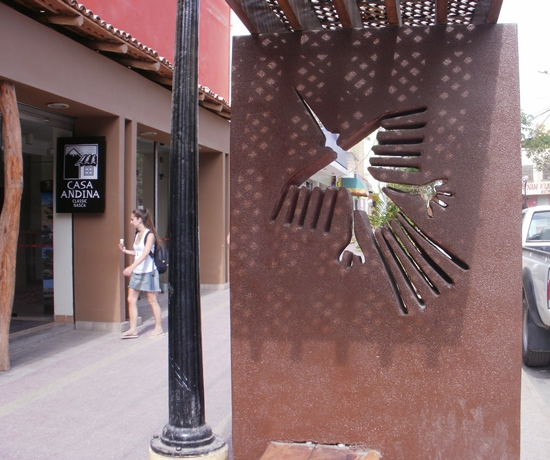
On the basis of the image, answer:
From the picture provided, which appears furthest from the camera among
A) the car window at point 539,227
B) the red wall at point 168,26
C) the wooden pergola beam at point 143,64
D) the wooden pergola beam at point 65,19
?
the red wall at point 168,26

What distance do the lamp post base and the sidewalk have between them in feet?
4.63

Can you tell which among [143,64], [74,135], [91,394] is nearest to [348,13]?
[91,394]

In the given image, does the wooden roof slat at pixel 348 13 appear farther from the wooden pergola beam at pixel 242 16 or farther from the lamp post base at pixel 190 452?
the lamp post base at pixel 190 452

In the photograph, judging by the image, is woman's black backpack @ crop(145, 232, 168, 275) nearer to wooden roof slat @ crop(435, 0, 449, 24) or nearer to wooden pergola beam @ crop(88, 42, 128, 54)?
wooden pergola beam @ crop(88, 42, 128, 54)

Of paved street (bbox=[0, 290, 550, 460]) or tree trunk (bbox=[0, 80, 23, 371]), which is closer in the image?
paved street (bbox=[0, 290, 550, 460])

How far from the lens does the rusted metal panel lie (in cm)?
383

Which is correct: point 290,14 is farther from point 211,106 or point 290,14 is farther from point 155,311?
point 211,106

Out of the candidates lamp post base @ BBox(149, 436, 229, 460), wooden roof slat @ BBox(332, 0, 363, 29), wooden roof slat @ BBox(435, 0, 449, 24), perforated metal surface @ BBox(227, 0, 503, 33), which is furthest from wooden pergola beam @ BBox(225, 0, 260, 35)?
lamp post base @ BBox(149, 436, 229, 460)

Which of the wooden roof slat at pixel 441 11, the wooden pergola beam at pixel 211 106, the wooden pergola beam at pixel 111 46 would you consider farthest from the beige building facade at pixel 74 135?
the wooden roof slat at pixel 441 11

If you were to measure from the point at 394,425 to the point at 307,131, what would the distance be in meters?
1.99

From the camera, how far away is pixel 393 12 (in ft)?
12.3

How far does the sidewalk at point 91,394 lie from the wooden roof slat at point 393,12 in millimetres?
3303

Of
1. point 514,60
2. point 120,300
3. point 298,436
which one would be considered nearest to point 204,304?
point 120,300

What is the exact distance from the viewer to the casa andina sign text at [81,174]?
924 cm
